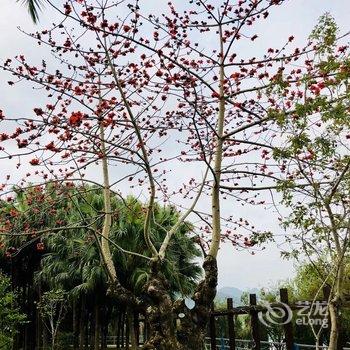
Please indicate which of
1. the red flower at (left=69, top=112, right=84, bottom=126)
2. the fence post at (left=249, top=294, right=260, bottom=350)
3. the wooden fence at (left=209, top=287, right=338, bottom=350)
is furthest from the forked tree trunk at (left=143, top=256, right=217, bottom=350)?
the red flower at (left=69, top=112, right=84, bottom=126)

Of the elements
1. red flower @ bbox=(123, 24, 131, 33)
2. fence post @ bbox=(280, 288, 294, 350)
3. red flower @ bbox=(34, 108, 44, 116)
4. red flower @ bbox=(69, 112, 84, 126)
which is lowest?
fence post @ bbox=(280, 288, 294, 350)

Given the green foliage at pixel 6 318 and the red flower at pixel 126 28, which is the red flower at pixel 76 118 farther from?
the green foliage at pixel 6 318

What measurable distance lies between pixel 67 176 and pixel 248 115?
2829 mm

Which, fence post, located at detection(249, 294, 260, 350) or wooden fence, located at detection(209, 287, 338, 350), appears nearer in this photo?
wooden fence, located at detection(209, 287, 338, 350)

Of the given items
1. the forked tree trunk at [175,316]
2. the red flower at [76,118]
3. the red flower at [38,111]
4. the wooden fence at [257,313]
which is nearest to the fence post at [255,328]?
the wooden fence at [257,313]

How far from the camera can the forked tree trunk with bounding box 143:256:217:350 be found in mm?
6277

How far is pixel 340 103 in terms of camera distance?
18.3ft

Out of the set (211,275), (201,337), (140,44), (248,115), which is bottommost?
(201,337)

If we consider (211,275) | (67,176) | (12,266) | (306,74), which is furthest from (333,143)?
(12,266)

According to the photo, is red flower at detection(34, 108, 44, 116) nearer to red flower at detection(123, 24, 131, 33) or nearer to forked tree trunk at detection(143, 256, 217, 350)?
red flower at detection(123, 24, 131, 33)

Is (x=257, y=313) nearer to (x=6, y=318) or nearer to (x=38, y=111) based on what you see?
(x=38, y=111)

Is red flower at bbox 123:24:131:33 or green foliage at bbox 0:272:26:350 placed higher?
red flower at bbox 123:24:131:33

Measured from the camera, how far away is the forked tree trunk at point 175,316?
628 cm

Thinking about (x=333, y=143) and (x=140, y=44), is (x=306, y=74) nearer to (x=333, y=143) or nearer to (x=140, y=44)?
(x=333, y=143)
